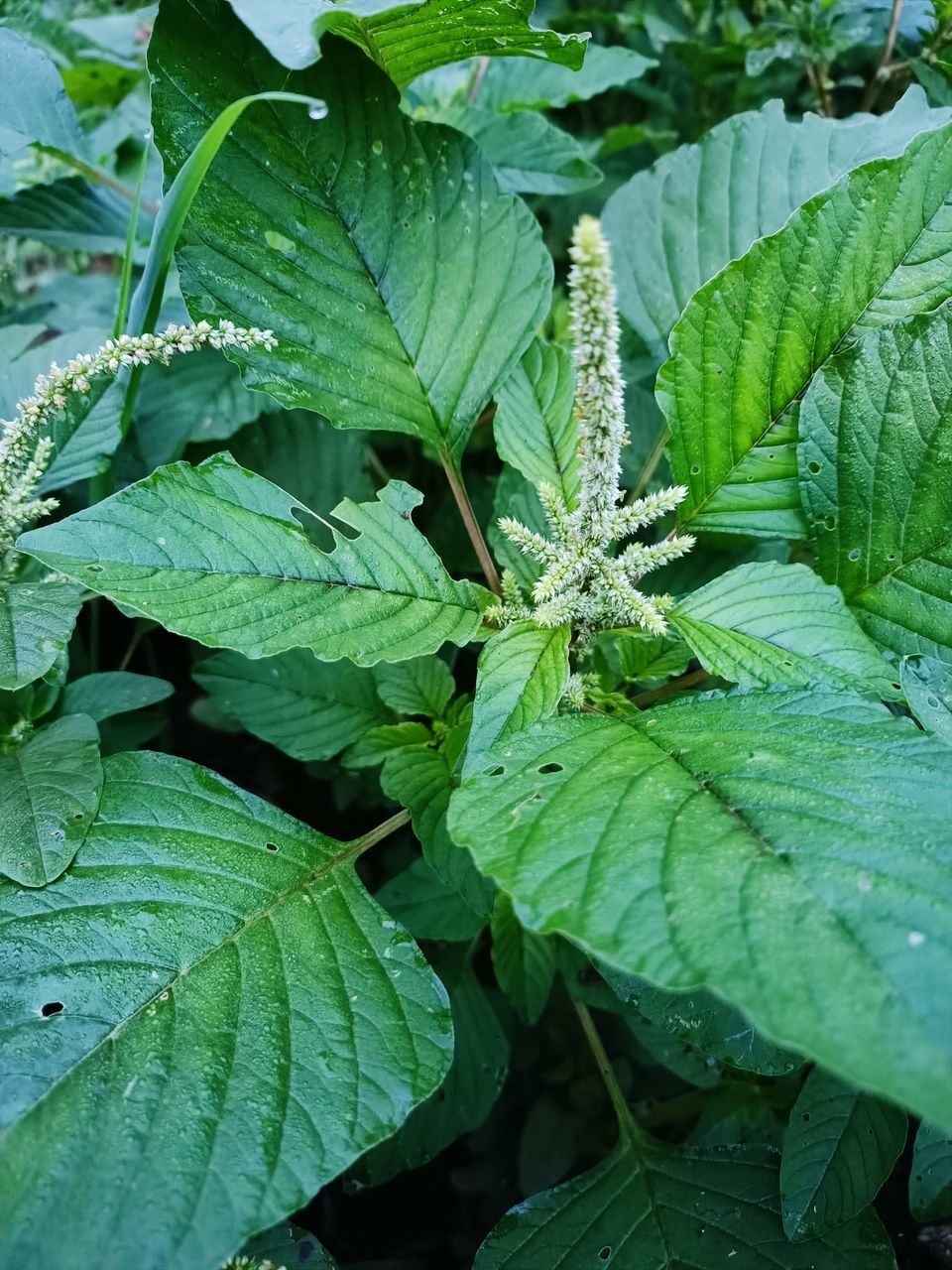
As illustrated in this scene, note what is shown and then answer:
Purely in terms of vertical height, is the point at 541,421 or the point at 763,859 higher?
the point at 541,421

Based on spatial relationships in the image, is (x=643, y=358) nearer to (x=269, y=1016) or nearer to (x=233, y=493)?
(x=233, y=493)

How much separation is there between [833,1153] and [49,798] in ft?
2.69

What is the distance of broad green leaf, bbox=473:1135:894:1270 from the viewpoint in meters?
0.92

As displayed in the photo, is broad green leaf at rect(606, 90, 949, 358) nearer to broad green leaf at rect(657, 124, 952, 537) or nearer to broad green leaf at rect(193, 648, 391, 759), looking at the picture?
broad green leaf at rect(657, 124, 952, 537)

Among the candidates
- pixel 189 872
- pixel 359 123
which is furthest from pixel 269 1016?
pixel 359 123

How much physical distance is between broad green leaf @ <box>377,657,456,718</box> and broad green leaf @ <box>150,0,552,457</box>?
253mm

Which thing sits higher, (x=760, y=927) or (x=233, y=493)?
(x=233, y=493)

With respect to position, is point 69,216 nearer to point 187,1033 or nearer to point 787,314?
point 787,314

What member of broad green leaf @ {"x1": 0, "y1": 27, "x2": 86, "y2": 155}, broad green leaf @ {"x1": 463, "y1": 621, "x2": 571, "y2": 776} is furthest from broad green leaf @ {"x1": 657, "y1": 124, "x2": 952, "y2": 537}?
broad green leaf @ {"x1": 0, "y1": 27, "x2": 86, "y2": 155}

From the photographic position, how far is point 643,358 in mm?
1368

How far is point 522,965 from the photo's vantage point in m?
1.04

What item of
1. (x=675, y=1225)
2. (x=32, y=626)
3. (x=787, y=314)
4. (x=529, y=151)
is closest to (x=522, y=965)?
(x=675, y=1225)

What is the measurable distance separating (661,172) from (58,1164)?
127 centimetres

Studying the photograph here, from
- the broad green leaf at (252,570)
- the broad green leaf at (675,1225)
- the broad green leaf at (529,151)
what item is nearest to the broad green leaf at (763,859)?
the broad green leaf at (252,570)
